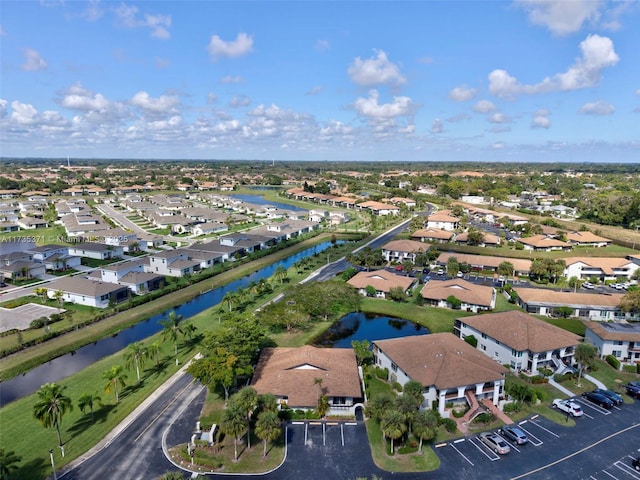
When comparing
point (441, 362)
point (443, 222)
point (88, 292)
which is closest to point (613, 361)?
point (441, 362)

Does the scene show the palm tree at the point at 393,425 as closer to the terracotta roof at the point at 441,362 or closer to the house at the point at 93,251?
the terracotta roof at the point at 441,362

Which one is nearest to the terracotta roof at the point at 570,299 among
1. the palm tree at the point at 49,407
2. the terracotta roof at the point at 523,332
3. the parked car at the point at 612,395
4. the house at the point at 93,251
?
the terracotta roof at the point at 523,332

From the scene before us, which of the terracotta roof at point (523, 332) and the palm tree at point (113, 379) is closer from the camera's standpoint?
the palm tree at point (113, 379)

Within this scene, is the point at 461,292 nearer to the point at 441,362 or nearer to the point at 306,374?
the point at 441,362

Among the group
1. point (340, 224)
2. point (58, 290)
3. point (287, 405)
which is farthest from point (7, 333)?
point (340, 224)

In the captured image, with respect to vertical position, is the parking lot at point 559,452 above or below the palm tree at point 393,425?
below

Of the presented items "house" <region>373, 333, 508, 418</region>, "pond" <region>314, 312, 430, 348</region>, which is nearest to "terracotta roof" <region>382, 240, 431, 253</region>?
"pond" <region>314, 312, 430, 348</region>

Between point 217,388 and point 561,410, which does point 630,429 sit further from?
point 217,388
